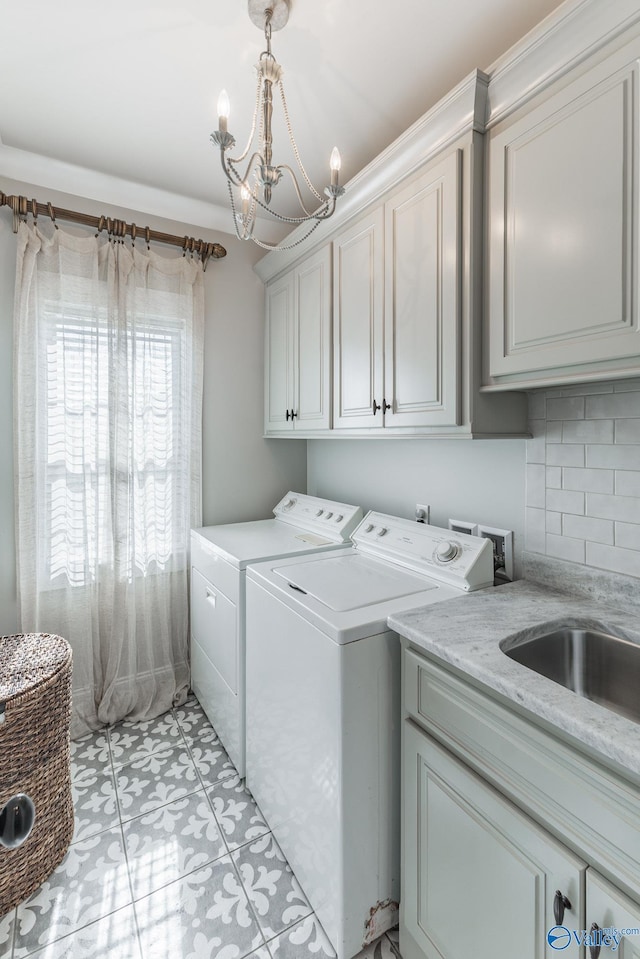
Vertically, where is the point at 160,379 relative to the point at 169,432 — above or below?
above

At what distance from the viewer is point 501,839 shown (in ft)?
3.01

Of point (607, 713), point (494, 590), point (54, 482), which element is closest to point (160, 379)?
point (54, 482)

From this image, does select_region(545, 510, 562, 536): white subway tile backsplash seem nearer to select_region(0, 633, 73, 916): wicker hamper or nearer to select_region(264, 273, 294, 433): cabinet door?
select_region(264, 273, 294, 433): cabinet door

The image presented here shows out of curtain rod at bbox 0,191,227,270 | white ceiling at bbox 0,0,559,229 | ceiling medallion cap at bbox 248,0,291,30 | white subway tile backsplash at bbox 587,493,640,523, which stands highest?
white ceiling at bbox 0,0,559,229

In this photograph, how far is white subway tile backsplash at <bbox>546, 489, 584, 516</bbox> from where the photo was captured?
1.40 m

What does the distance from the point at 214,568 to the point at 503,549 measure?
4.02 ft

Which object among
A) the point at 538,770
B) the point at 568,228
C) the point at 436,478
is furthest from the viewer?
the point at 436,478

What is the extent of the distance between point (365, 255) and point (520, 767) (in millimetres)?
1714

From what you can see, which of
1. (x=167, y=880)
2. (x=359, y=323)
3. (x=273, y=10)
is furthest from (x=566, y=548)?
(x=273, y=10)

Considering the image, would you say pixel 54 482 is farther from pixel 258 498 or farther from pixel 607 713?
pixel 607 713

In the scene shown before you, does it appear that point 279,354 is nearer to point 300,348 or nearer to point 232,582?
point 300,348

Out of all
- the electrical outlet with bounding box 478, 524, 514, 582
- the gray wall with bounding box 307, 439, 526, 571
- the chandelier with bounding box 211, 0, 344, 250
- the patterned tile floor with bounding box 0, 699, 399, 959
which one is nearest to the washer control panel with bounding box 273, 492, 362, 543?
the gray wall with bounding box 307, 439, 526, 571

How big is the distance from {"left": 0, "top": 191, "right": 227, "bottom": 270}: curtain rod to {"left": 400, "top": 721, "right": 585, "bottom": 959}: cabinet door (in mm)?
2368

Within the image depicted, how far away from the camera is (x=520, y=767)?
0.88 meters
